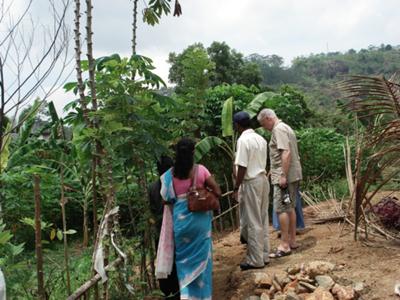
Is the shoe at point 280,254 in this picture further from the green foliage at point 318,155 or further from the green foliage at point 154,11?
the green foliage at point 318,155

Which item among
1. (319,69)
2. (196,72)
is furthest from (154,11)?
(319,69)

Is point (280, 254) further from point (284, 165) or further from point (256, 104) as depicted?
A: point (256, 104)

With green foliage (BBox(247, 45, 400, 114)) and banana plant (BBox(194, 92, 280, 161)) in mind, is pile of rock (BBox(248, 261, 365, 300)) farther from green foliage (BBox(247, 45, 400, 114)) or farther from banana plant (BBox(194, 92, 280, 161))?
green foliage (BBox(247, 45, 400, 114))

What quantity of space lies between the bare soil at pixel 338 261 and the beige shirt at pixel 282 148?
2.63 feet

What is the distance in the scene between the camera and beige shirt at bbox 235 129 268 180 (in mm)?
4844

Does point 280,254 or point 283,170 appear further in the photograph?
point 280,254

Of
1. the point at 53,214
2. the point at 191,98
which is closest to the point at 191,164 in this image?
the point at 191,98

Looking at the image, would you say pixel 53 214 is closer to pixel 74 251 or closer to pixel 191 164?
pixel 74 251

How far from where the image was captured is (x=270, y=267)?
497cm

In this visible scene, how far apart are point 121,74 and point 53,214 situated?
284 inches

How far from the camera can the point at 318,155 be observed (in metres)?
10.3

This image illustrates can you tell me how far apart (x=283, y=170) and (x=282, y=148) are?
0.22 meters

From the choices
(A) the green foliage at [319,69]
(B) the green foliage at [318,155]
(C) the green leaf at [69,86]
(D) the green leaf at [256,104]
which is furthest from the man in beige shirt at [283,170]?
(A) the green foliage at [319,69]

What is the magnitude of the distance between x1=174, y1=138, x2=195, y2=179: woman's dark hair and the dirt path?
1.32 meters
